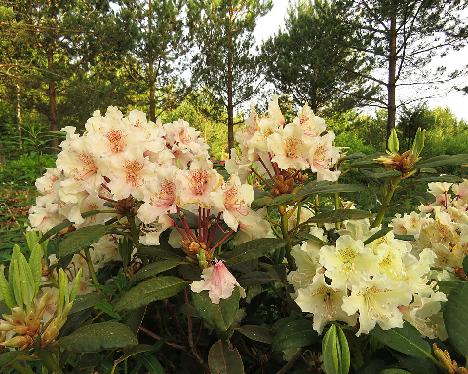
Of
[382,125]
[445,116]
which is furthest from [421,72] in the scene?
[445,116]

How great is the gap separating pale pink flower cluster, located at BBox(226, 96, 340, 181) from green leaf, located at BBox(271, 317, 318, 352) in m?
0.30

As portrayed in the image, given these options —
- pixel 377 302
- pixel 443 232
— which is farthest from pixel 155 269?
pixel 443 232

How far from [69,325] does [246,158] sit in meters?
0.50

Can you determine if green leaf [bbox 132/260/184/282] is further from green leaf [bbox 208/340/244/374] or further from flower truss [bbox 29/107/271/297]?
green leaf [bbox 208/340/244/374]

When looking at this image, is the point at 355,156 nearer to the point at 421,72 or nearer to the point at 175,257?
the point at 175,257

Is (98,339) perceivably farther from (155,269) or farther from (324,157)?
(324,157)

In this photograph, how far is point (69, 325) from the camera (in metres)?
0.86

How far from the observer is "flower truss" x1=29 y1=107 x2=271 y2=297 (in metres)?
0.83

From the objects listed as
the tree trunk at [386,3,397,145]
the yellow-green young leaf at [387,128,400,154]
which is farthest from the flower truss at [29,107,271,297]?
the tree trunk at [386,3,397,145]

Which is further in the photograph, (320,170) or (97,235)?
(320,170)

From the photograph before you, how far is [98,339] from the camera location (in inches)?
26.4

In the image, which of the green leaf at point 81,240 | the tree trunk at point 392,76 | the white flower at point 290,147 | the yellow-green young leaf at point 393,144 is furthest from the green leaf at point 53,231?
the tree trunk at point 392,76

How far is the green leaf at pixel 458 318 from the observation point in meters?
0.71

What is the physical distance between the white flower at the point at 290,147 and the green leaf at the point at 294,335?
0.31 meters
